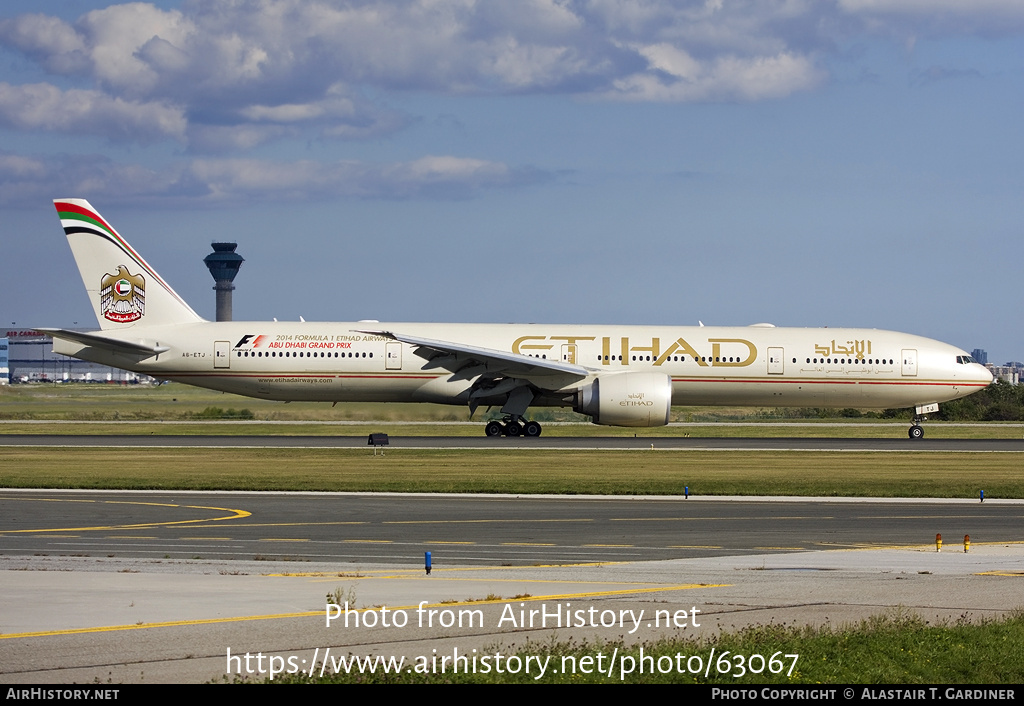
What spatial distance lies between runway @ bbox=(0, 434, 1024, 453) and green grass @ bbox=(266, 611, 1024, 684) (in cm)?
2570

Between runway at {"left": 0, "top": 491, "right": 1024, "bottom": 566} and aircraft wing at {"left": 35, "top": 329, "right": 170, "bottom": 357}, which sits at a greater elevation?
aircraft wing at {"left": 35, "top": 329, "right": 170, "bottom": 357}

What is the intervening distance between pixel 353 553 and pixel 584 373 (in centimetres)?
2576

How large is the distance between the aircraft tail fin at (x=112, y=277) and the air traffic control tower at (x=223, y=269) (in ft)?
417

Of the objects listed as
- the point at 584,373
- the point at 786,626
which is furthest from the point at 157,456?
the point at 786,626

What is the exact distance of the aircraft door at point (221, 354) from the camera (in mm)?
42625

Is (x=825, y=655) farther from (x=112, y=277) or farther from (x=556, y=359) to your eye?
(x=112, y=277)

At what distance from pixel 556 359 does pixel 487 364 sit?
340cm

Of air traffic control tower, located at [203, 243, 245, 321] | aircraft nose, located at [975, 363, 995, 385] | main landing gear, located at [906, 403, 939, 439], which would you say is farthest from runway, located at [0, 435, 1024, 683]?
air traffic control tower, located at [203, 243, 245, 321]

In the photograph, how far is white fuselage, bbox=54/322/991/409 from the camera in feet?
140

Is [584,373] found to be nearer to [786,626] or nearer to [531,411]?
[531,411]

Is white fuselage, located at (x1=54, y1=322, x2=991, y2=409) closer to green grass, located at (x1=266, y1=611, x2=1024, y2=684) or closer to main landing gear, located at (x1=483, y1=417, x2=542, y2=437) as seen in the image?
main landing gear, located at (x1=483, y1=417, x2=542, y2=437)

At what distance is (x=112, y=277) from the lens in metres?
43.8

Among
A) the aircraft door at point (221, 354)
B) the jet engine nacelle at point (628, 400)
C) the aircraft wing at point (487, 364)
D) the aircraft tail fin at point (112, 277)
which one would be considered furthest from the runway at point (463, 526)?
the aircraft tail fin at point (112, 277)

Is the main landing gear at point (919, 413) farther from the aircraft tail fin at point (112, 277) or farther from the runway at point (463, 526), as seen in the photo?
the aircraft tail fin at point (112, 277)
